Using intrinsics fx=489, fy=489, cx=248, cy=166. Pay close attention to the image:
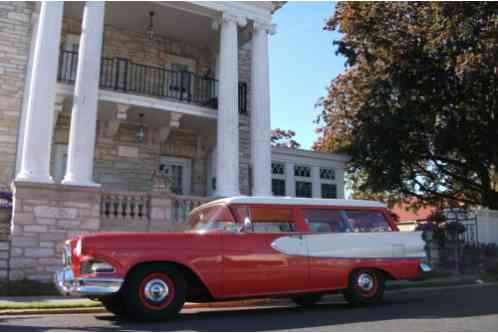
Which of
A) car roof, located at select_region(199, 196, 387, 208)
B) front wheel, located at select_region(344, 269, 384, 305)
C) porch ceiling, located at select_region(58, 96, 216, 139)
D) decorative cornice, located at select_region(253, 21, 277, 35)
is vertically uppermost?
decorative cornice, located at select_region(253, 21, 277, 35)

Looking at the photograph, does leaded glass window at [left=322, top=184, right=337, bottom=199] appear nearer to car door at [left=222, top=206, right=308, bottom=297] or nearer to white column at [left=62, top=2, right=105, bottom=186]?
white column at [left=62, top=2, right=105, bottom=186]

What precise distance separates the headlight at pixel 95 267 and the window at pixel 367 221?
4.23m

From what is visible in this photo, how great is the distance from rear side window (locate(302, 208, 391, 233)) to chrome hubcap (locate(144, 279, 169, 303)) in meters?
2.68

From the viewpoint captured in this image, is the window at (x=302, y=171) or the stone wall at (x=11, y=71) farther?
the window at (x=302, y=171)

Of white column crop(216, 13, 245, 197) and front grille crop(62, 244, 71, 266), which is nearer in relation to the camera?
front grille crop(62, 244, 71, 266)

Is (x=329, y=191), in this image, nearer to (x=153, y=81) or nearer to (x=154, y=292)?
(x=153, y=81)

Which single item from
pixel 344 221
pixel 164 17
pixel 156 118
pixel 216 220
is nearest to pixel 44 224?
pixel 156 118

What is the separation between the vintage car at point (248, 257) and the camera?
21.9ft

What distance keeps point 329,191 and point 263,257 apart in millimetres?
11730

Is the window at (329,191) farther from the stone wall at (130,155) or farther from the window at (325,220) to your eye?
the window at (325,220)

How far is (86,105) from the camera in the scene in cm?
1267

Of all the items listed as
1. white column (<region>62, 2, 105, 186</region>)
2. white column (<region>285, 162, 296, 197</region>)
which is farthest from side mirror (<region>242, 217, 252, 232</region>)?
white column (<region>285, 162, 296, 197</region>)

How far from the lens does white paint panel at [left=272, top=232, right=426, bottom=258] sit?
7.93m

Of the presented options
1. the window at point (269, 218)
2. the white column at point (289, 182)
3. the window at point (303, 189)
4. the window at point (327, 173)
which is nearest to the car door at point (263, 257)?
the window at point (269, 218)
